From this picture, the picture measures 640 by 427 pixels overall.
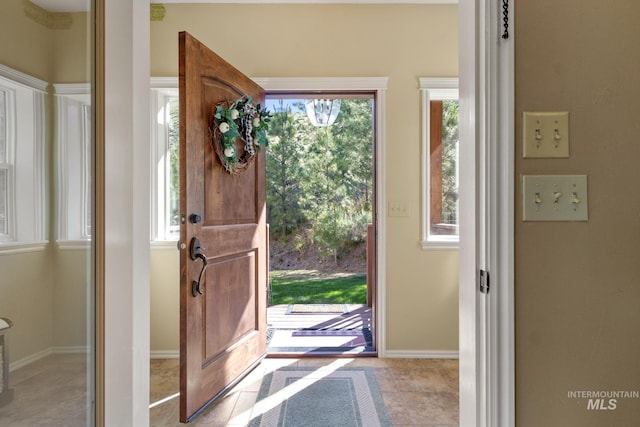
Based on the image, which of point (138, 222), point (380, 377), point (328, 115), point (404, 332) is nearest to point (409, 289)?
point (404, 332)

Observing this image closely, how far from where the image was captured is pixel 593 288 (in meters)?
0.98

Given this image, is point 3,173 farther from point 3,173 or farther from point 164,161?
point 164,161

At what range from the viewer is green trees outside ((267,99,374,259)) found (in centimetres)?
588

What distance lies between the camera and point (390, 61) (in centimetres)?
285

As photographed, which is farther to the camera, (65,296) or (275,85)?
(275,85)

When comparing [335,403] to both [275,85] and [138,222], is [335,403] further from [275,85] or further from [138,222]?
[275,85]

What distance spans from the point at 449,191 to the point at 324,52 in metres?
1.48

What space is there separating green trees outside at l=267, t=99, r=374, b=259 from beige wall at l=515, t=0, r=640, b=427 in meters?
4.88

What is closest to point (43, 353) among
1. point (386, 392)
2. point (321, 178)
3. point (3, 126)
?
point (3, 126)

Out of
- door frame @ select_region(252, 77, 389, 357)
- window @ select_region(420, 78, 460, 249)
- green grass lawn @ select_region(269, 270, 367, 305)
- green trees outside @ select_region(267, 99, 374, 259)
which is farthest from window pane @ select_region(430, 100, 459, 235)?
green trees outside @ select_region(267, 99, 374, 259)

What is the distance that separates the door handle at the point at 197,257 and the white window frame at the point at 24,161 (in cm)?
119

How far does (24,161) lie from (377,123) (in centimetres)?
244

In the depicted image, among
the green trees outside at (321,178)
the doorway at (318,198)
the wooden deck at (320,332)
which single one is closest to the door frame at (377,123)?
the wooden deck at (320,332)

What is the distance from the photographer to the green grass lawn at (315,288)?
517 cm
